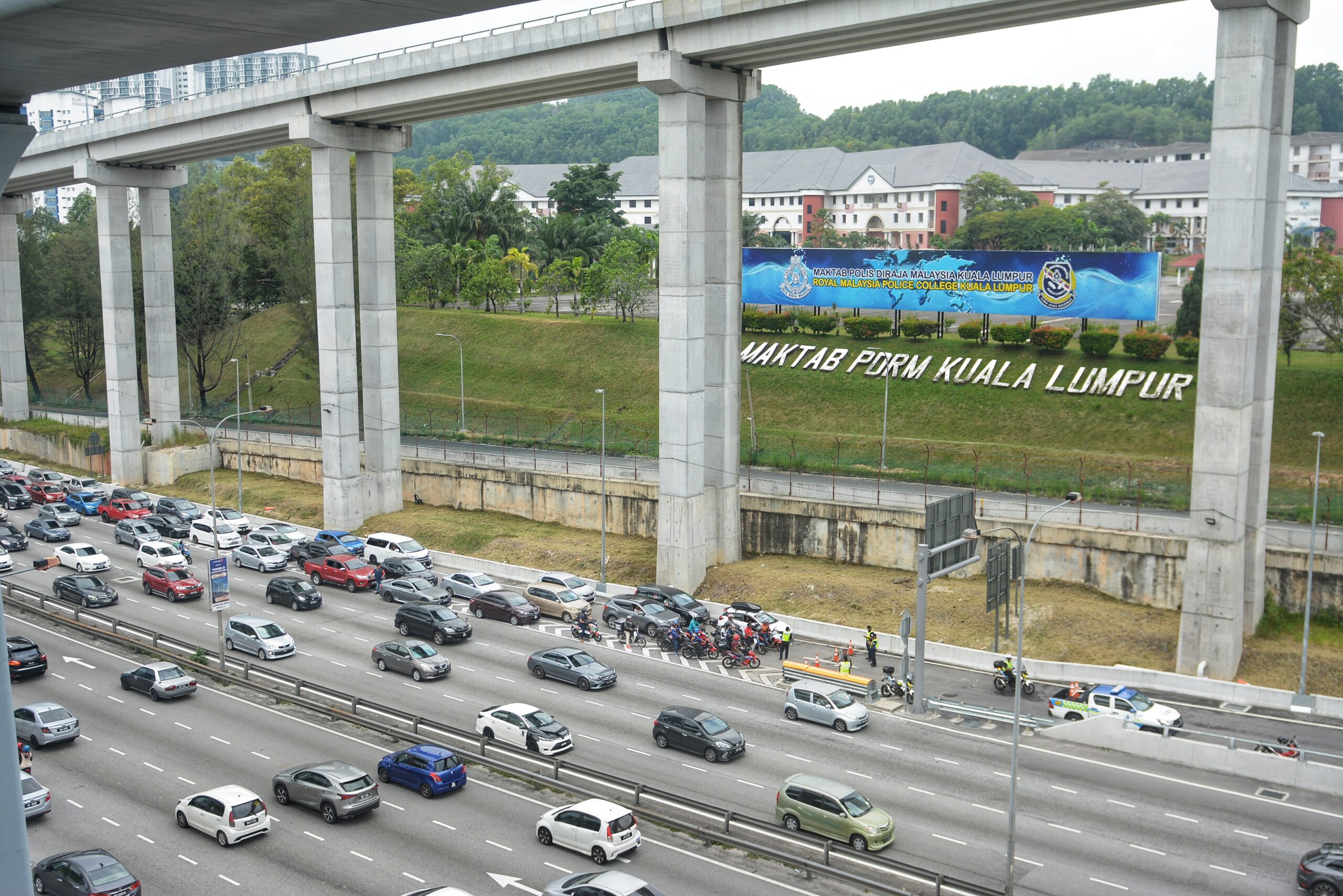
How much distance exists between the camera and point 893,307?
266 ft

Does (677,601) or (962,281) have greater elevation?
(962,281)

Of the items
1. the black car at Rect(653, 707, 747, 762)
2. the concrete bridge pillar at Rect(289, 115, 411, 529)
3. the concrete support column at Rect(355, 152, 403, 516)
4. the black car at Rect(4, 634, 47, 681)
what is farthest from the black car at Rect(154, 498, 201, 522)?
the black car at Rect(653, 707, 747, 762)

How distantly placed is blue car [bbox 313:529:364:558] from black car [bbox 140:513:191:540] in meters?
8.37

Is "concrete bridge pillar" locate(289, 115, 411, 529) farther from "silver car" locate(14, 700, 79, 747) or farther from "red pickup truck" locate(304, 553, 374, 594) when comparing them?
"silver car" locate(14, 700, 79, 747)

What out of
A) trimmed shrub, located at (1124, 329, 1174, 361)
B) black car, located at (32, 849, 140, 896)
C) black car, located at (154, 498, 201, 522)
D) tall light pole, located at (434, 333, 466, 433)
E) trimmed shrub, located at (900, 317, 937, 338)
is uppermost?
trimmed shrub, located at (900, 317, 937, 338)

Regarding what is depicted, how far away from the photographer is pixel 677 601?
5075 cm

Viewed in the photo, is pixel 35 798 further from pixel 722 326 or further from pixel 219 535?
pixel 219 535

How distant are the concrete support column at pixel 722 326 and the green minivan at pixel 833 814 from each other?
79.6ft

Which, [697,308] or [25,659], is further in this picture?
[697,308]

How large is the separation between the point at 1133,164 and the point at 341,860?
14701cm

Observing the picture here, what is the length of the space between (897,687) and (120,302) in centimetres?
6414

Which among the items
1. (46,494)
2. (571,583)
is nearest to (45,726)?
(571,583)

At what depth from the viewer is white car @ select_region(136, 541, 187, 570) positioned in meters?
57.3

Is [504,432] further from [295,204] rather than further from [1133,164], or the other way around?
[1133,164]
